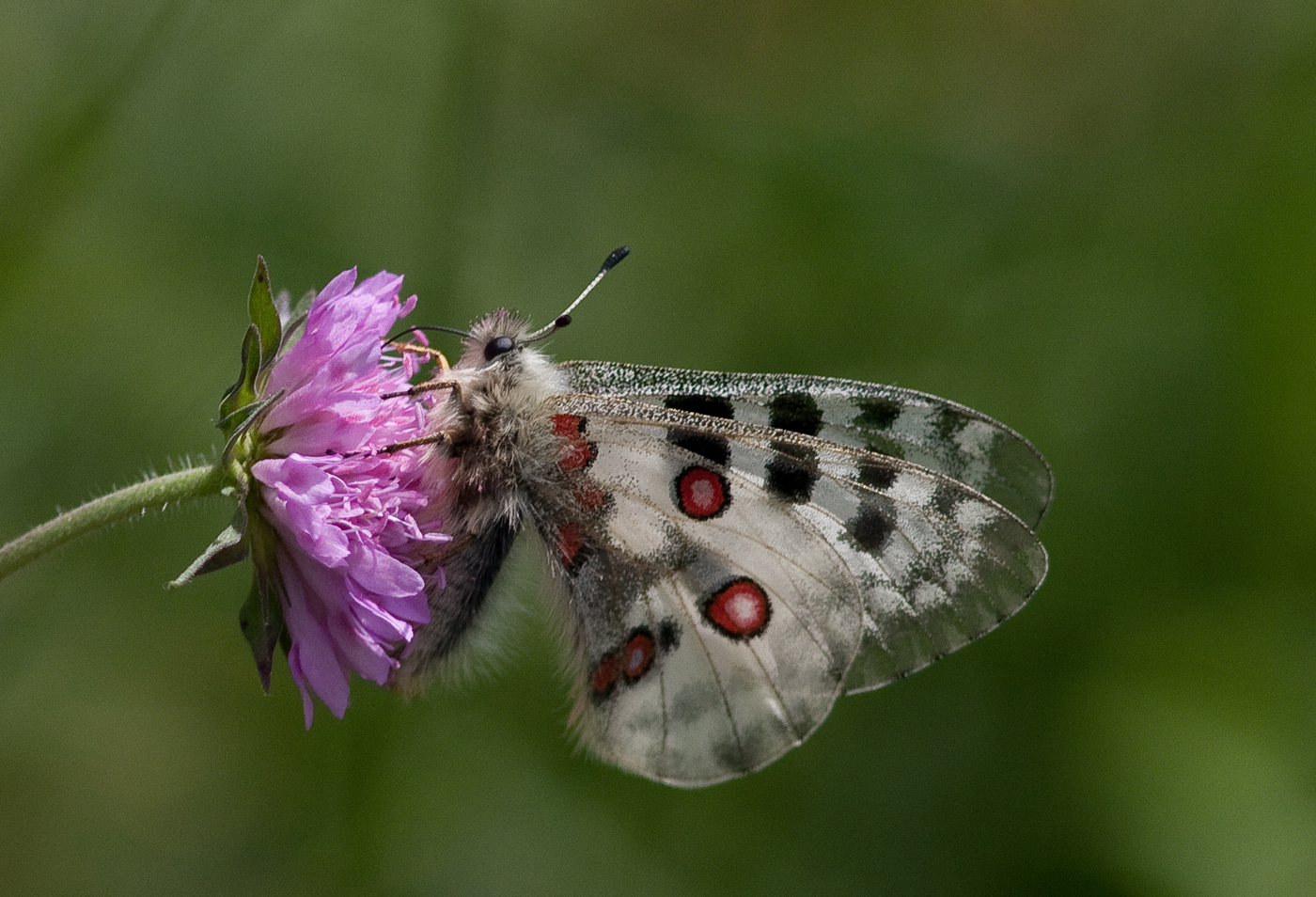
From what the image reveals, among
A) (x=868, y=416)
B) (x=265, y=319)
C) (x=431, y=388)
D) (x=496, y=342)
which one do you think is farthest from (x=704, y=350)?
(x=265, y=319)

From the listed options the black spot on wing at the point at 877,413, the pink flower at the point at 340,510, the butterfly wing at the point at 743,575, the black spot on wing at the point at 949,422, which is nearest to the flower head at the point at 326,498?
the pink flower at the point at 340,510

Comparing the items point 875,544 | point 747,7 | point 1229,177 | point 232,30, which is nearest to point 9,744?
point 232,30

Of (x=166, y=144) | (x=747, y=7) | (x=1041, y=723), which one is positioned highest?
(x=747, y=7)

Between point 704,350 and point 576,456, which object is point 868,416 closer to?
point 576,456

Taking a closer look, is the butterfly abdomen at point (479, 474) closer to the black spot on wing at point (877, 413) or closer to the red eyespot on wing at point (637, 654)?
the red eyespot on wing at point (637, 654)

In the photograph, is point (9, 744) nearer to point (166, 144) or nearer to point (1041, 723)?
point (166, 144)

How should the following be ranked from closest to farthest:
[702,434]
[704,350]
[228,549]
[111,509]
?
[111,509]
[228,549]
[702,434]
[704,350]
